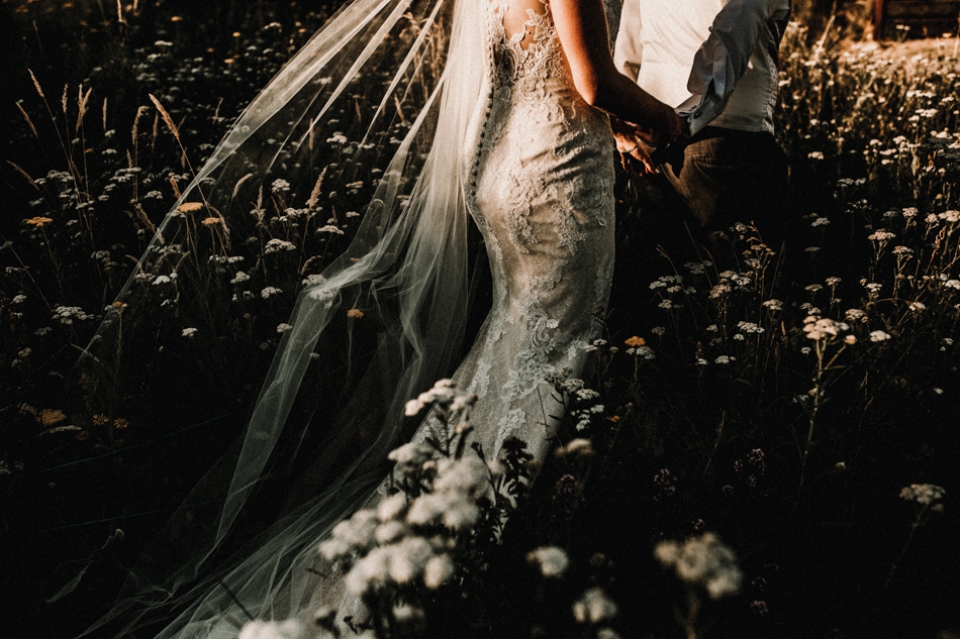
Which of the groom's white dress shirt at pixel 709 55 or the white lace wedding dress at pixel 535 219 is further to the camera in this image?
the groom's white dress shirt at pixel 709 55

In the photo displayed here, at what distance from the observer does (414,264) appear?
2.73m

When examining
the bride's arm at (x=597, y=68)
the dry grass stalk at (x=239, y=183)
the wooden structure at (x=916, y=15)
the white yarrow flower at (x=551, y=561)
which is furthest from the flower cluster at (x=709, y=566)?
the wooden structure at (x=916, y=15)

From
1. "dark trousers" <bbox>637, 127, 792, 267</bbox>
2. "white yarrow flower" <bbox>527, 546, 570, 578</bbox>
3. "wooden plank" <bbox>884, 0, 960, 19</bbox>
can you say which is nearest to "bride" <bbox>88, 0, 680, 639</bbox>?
"dark trousers" <bbox>637, 127, 792, 267</bbox>

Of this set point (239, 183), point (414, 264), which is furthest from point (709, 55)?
point (239, 183)

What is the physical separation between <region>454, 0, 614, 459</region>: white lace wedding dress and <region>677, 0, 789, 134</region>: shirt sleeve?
35cm

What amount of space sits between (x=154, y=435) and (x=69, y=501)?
1.22 feet

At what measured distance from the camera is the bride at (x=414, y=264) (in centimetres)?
226

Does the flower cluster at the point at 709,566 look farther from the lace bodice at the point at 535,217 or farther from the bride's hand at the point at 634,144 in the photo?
the bride's hand at the point at 634,144

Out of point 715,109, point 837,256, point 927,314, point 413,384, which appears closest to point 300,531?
point 413,384

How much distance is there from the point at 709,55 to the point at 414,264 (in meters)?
1.37

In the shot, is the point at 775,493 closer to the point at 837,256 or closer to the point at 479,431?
the point at 479,431

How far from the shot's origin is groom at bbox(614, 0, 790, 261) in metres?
2.48

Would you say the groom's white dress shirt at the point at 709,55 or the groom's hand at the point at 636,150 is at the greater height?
the groom's white dress shirt at the point at 709,55

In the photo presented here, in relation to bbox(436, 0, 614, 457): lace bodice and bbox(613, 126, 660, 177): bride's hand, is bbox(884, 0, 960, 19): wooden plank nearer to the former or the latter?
bbox(613, 126, 660, 177): bride's hand
